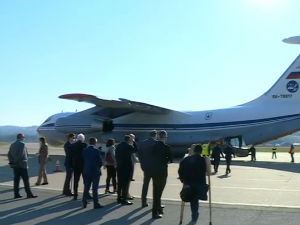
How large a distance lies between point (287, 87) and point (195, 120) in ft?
20.0

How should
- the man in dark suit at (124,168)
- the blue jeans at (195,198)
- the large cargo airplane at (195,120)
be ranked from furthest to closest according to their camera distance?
the large cargo airplane at (195,120), the man in dark suit at (124,168), the blue jeans at (195,198)

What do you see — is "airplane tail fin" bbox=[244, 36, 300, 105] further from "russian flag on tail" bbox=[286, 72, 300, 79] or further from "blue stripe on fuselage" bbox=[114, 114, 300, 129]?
"blue stripe on fuselage" bbox=[114, 114, 300, 129]

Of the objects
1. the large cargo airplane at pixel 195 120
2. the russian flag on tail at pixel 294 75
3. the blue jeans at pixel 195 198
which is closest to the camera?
the blue jeans at pixel 195 198

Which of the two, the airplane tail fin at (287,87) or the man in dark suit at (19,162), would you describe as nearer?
the man in dark suit at (19,162)

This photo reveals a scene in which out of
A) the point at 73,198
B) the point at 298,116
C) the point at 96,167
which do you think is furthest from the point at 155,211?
the point at 298,116

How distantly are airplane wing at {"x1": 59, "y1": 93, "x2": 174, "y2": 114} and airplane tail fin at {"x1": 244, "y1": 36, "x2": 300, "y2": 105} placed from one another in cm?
668

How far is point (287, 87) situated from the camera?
2747cm

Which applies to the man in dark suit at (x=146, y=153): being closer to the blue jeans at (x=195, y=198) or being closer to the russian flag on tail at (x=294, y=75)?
the blue jeans at (x=195, y=198)

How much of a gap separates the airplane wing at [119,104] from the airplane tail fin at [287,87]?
6677 mm

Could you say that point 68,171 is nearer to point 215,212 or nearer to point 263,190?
point 215,212

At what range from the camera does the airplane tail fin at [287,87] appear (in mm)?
27131

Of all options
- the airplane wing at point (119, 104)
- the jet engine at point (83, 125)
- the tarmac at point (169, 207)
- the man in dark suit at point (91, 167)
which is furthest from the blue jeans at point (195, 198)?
the jet engine at point (83, 125)

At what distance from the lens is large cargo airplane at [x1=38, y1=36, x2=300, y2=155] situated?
27.2 metres

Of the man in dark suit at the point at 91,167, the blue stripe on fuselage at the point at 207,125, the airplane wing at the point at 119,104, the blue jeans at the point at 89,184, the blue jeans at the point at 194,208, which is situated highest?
the airplane wing at the point at 119,104
